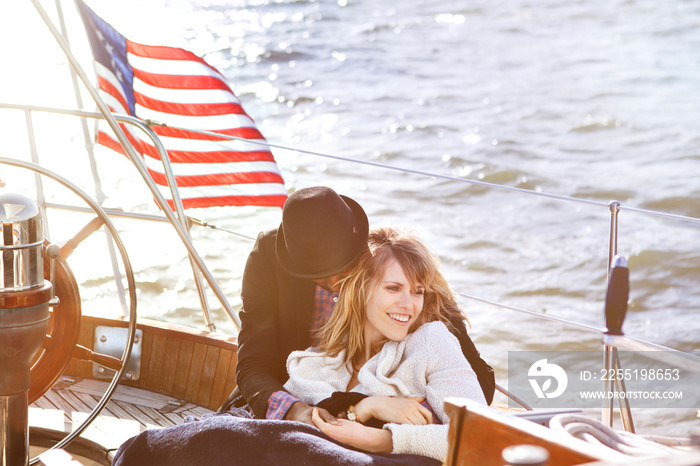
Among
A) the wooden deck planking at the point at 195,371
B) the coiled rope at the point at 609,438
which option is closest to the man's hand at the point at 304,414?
the coiled rope at the point at 609,438

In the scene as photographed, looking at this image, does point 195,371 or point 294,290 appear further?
point 195,371

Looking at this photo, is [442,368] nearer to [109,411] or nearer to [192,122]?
[109,411]

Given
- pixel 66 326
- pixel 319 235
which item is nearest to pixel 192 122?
pixel 66 326

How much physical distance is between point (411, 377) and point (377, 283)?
20 centimetres

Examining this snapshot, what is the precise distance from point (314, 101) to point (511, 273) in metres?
5.25

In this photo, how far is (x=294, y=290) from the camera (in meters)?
1.84

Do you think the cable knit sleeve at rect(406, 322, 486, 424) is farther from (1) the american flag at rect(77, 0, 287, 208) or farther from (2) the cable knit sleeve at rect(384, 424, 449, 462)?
(1) the american flag at rect(77, 0, 287, 208)

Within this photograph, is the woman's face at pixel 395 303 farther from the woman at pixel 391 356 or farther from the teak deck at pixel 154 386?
the teak deck at pixel 154 386

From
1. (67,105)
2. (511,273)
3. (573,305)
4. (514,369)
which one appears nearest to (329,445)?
(514,369)

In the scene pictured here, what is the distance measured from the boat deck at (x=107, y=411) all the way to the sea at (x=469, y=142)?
0.94 ft

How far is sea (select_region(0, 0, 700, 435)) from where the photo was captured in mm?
5828

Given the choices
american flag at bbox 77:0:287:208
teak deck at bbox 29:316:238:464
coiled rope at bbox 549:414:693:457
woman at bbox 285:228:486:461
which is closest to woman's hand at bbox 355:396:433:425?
woman at bbox 285:228:486:461

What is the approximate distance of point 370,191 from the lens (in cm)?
805

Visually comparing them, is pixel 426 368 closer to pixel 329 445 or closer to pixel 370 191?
pixel 329 445
